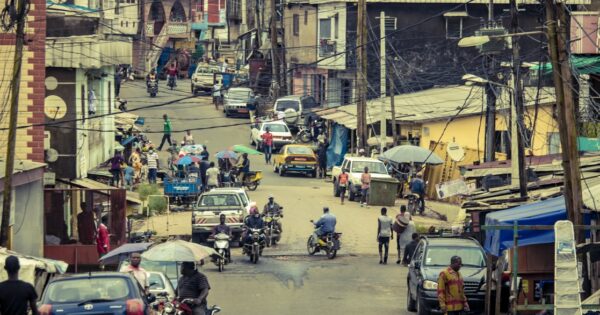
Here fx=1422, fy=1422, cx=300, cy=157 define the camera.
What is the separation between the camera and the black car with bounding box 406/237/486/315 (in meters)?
26.7

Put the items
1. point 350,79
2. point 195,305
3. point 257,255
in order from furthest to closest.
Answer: point 350,79, point 257,255, point 195,305

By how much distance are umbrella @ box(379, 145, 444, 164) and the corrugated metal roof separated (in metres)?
4.22

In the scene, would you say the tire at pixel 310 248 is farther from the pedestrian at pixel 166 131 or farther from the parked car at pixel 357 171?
the pedestrian at pixel 166 131

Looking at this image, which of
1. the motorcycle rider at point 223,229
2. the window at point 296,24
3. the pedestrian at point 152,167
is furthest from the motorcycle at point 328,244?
the window at point 296,24

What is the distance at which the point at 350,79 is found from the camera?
243 feet

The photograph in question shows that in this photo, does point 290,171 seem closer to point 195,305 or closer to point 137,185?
point 137,185

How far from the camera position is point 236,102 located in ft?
245

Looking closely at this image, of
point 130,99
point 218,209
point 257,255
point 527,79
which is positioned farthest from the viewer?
point 130,99

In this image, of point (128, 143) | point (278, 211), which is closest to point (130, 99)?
point (128, 143)

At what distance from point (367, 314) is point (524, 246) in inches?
132

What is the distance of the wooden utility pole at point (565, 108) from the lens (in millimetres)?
23094

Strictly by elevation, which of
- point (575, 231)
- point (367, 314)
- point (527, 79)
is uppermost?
point (527, 79)

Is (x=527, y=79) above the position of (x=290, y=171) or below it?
above

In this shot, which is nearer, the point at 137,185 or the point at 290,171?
the point at 137,185
